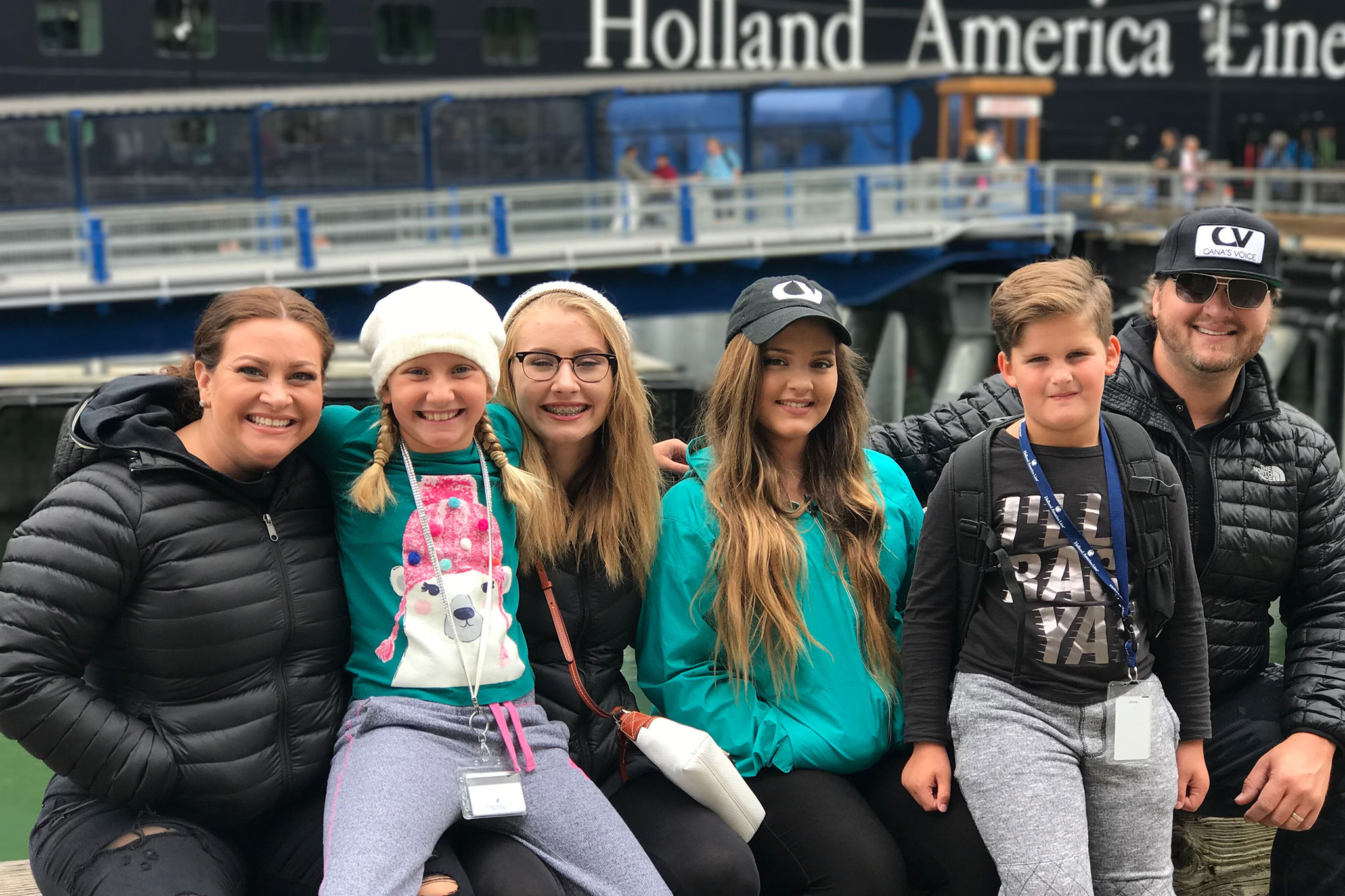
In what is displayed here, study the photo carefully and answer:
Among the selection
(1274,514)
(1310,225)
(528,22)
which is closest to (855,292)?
(1310,225)

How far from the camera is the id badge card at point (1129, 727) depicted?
2.80 m

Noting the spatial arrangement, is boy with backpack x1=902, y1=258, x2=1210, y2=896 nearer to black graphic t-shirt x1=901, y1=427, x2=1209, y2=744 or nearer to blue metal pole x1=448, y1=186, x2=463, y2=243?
black graphic t-shirt x1=901, y1=427, x2=1209, y2=744

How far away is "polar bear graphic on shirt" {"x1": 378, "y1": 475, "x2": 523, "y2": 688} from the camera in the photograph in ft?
9.23

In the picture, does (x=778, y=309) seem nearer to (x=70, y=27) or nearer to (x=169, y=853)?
(x=169, y=853)

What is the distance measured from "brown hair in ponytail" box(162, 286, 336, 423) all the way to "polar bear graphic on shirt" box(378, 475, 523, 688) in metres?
0.39

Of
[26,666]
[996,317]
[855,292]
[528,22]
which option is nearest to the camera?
[26,666]

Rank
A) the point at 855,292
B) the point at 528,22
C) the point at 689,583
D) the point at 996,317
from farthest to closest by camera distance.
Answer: the point at 528,22 < the point at 855,292 < the point at 689,583 < the point at 996,317

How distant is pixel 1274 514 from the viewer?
329 cm

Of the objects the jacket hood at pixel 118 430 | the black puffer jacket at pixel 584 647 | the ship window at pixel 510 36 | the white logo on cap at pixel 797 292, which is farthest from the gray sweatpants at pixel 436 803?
the ship window at pixel 510 36

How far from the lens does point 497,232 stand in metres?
17.1

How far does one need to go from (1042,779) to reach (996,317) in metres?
0.94

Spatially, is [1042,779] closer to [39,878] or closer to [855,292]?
[39,878]

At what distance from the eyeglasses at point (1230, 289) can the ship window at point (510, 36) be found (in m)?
26.0

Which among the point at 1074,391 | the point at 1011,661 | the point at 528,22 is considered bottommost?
the point at 1011,661
